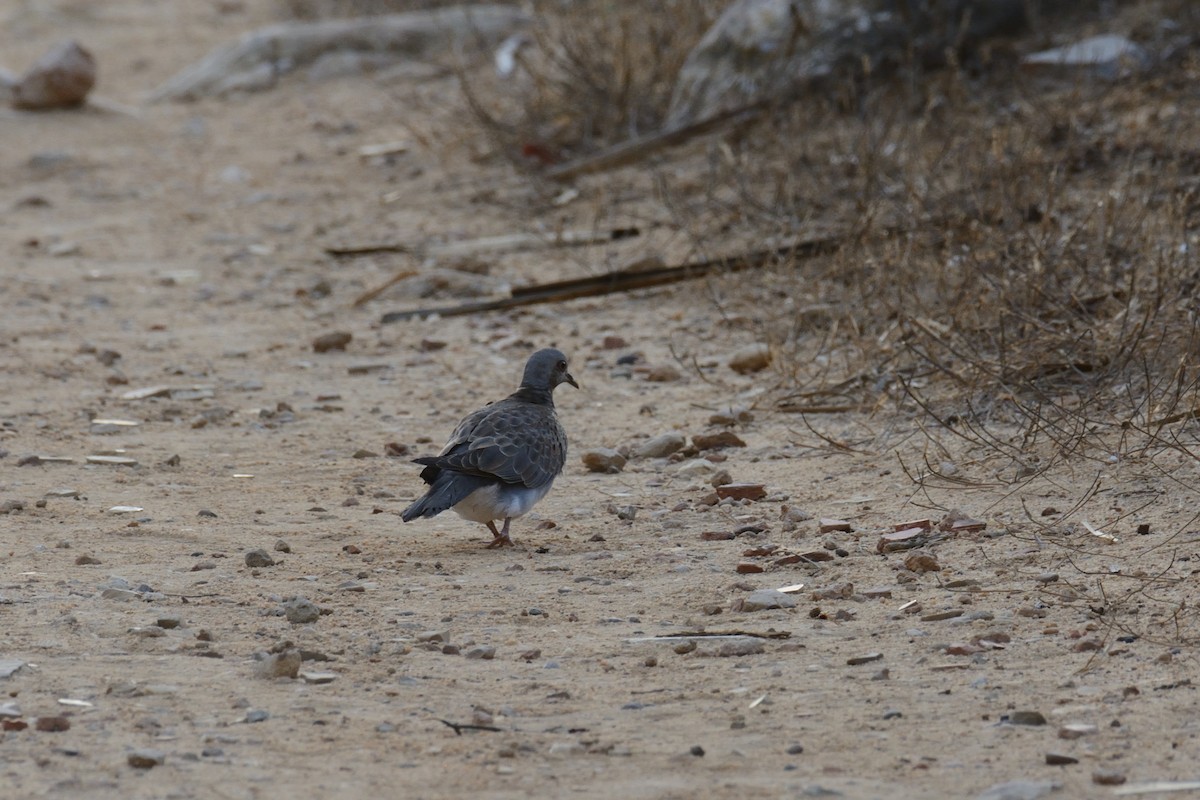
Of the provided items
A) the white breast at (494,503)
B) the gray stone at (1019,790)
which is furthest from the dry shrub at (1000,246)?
the gray stone at (1019,790)

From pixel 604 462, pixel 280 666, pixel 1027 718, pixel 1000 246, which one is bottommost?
pixel 604 462

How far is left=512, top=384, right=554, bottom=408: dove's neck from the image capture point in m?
5.90

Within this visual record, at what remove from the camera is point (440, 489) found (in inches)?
200

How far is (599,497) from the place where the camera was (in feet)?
19.5

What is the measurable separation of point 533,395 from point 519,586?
4.08ft

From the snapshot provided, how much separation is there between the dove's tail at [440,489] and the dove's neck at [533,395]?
77 cm

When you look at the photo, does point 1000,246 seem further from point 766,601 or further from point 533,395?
point 766,601

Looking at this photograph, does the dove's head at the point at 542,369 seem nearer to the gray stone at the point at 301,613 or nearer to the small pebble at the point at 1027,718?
the gray stone at the point at 301,613

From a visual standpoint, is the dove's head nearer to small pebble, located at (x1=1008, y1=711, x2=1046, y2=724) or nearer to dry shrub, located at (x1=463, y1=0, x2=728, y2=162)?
small pebble, located at (x1=1008, y1=711, x2=1046, y2=724)

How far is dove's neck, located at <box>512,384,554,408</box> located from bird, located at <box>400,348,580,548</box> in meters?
0.20

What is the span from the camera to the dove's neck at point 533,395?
19.4 feet

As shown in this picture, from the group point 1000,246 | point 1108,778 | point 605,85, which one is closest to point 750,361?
point 1000,246

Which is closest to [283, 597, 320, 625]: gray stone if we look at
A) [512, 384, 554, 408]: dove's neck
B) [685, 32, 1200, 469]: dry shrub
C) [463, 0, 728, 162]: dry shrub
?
[512, 384, 554, 408]: dove's neck

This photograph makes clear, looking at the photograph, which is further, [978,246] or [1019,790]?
[978,246]
